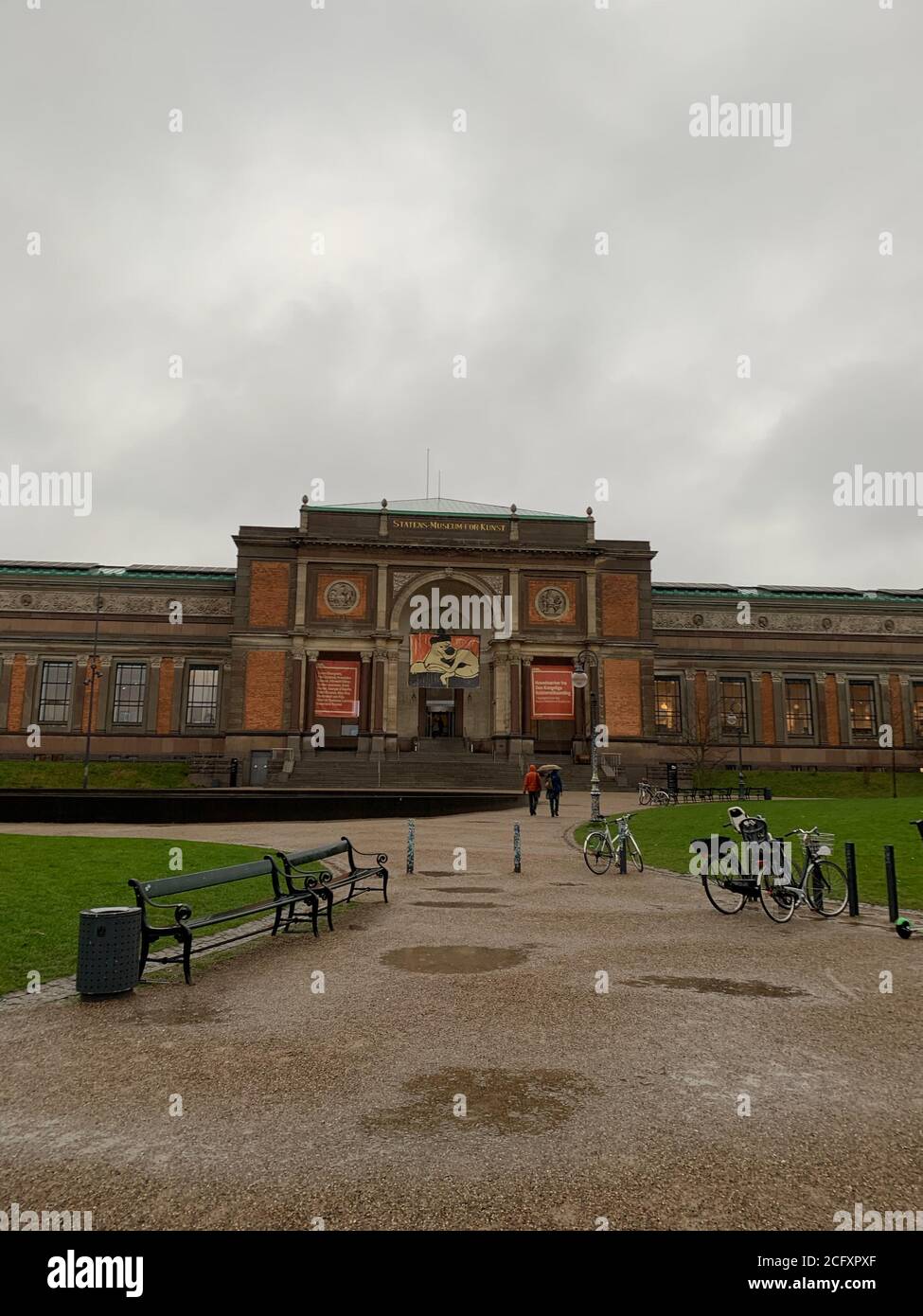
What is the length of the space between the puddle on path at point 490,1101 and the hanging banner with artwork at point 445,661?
40.7 m

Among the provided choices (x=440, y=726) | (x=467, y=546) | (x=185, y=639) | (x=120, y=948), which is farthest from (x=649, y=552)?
(x=120, y=948)

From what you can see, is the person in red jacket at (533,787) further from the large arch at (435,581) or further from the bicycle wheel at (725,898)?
the large arch at (435,581)

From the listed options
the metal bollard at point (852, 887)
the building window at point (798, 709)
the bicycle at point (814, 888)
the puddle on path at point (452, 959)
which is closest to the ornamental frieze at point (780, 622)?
the building window at point (798, 709)

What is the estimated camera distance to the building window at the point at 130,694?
5112 centimetres

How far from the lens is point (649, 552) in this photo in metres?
52.7

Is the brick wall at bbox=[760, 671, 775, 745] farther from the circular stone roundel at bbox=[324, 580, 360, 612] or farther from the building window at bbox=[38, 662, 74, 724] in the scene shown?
the building window at bbox=[38, 662, 74, 724]

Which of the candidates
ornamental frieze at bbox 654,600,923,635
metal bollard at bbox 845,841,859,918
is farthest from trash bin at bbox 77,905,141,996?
ornamental frieze at bbox 654,600,923,635

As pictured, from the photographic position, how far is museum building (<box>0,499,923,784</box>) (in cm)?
4847

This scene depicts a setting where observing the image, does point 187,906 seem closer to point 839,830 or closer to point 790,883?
point 790,883

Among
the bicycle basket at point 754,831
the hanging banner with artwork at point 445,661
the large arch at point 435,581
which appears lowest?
the bicycle basket at point 754,831

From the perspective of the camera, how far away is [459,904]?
38.7 ft

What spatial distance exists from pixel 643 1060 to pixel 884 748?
5556 cm

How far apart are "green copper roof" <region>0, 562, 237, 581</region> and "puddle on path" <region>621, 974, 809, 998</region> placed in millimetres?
50368
